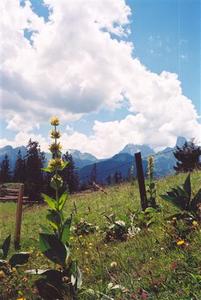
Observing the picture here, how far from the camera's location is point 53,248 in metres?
5.89

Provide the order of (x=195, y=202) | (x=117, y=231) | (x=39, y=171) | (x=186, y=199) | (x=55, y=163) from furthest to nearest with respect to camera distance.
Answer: (x=39, y=171) < (x=117, y=231) < (x=186, y=199) < (x=195, y=202) < (x=55, y=163)

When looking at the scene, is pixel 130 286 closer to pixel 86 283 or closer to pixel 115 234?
pixel 86 283

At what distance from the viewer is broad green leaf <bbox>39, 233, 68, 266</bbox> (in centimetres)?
588

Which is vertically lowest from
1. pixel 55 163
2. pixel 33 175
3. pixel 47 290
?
pixel 47 290

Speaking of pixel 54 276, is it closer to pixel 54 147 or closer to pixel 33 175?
pixel 54 147

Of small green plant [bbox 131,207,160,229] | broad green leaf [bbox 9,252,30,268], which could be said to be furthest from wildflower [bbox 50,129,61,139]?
small green plant [bbox 131,207,160,229]

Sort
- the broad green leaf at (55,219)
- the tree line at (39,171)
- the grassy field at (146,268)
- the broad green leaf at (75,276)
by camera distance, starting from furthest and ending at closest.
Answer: the tree line at (39,171), the broad green leaf at (55,219), the broad green leaf at (75,276), the grassy field at (146,268)

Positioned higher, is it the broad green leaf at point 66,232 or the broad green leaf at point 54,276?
the broad green leaf at point 66,232

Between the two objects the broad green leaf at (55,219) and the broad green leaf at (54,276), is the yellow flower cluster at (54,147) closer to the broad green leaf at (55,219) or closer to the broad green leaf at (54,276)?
the broad green leaf at (55,219)

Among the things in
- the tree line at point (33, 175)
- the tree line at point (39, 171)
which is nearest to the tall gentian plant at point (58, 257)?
the tree line at point (39, 171)

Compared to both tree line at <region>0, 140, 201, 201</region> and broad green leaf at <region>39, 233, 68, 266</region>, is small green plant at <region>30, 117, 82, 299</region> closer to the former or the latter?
broad green leaf at <region>39, 233, 68, 266</region>

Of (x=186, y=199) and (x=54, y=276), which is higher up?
(x=186, y=199)

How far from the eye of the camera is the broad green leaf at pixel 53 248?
5879mm

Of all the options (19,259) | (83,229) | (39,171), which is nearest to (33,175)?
(39,171)
